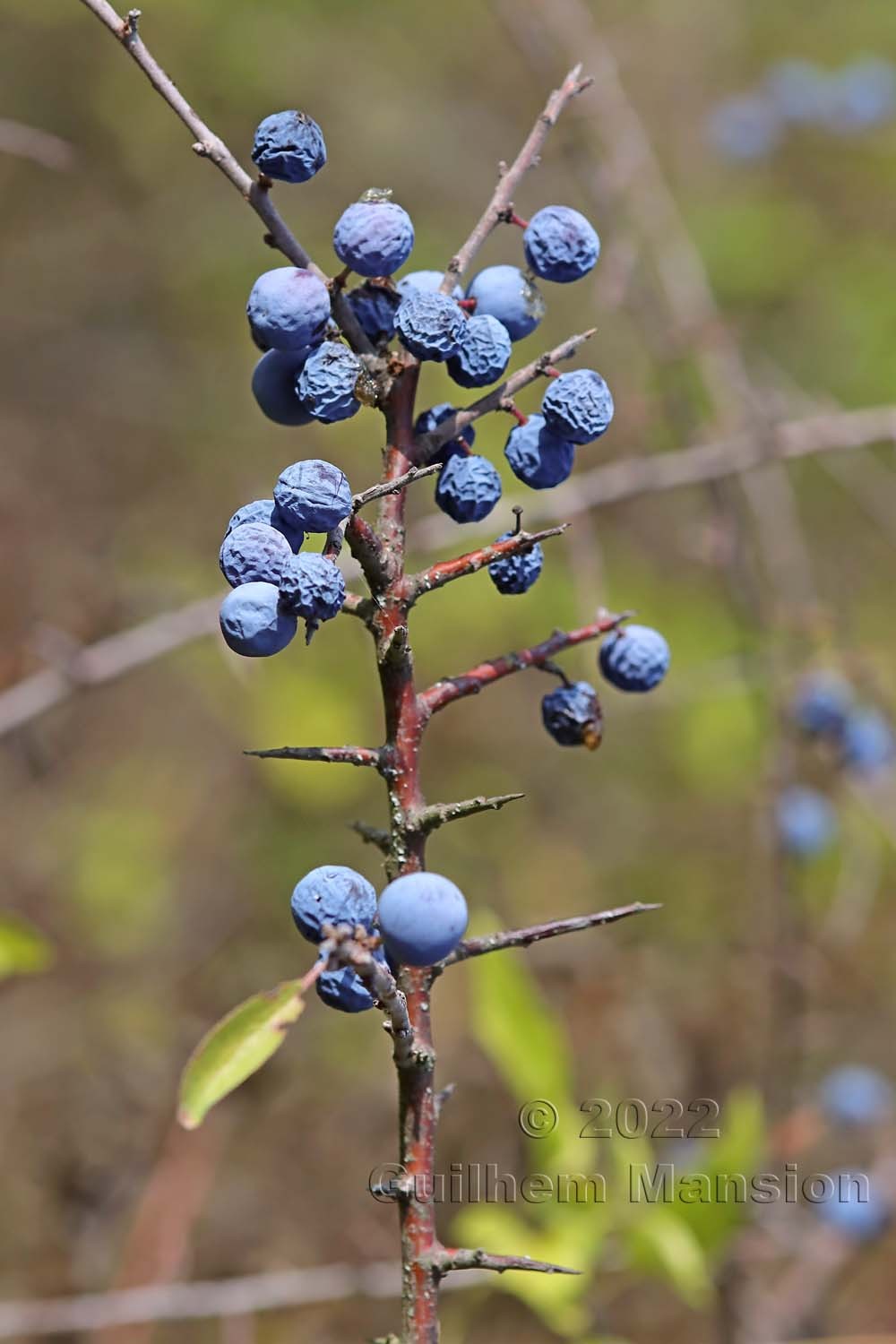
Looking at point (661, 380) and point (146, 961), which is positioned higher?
point (661, 380)

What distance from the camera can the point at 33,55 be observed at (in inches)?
296

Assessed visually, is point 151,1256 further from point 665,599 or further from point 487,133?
point 487,133

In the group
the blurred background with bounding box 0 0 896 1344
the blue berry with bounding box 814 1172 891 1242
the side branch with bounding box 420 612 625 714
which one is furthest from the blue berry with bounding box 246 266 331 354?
the blue berry with bounding box 814 1172 891 1242

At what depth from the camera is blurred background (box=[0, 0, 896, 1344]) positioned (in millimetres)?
3178

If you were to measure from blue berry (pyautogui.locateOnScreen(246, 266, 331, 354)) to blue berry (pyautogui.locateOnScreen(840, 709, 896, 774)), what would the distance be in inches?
91.8

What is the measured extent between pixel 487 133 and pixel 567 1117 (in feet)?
24.1

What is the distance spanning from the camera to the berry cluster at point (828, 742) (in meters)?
3.14

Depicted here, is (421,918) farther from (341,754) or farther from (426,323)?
(426,323)

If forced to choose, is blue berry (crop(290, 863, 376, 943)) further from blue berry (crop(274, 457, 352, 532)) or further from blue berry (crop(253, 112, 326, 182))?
blue berry (crop(253, 112, 326, 182))

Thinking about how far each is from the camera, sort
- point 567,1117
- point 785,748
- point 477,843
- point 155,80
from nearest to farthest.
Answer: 1. point 155,80
2. point 567,1117
3. point 785,748
4. point 477,843

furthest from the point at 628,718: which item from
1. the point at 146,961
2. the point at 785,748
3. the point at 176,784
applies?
the point at 785,748

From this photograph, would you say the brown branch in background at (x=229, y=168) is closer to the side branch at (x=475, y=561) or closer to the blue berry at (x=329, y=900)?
the side branch at (x=475, y=561)

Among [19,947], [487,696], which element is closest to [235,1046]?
[19,947]

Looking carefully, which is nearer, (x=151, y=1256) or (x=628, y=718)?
(x=151, y=1256)
